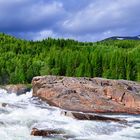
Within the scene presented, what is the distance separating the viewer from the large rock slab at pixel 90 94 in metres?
74.0

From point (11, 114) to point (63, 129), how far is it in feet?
32.4

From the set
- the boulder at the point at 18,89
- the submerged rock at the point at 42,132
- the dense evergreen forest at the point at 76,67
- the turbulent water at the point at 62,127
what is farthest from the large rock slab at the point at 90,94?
the dense evergreen forest at the point at 76,67

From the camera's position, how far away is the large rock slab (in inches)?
2913

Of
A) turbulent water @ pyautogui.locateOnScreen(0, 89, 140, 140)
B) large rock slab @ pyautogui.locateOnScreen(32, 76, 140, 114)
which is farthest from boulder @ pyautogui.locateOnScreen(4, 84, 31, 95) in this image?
turbulent water @ pyautogui.locateOnScreen(0, 89, 140, 140)

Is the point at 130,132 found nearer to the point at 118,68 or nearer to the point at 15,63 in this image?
the point at 118,68

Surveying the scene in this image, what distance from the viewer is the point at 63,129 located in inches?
1801

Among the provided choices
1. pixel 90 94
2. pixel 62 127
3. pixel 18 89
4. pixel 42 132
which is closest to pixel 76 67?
pixel 18 89

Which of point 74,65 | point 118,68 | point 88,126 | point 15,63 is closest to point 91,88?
point 88,126

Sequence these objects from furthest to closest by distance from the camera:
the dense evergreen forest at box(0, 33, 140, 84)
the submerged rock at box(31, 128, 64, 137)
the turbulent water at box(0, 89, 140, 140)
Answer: the dense evergreen forest at box(0, 33, 140, 84) < the turbulent water at box(0, 89, 140, 140) < the submerged rock at box(31, 128, 64, 137)

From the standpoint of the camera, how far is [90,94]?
76.6 meters

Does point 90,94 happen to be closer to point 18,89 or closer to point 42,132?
point 18,89

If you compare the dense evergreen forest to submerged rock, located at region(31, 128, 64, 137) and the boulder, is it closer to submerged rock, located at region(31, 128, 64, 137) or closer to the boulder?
the boulder

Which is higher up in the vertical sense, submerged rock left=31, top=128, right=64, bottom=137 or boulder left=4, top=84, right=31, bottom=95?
boulder left=4, top=84, right=31, bottom=95

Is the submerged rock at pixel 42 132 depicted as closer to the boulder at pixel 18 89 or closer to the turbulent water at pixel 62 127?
the turbulent water at pixel 62 127
